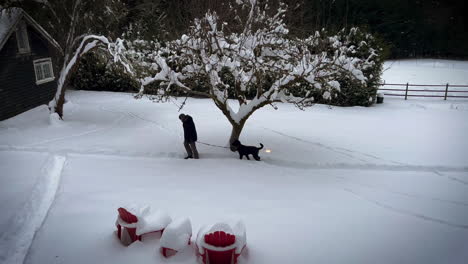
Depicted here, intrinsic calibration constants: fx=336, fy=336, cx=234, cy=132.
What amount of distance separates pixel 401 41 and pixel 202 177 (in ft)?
131

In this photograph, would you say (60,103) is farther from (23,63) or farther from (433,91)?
(433,91)

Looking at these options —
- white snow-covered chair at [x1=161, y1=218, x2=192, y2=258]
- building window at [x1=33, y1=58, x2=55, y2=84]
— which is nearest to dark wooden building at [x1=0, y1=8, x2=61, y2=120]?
building window at [x1=33, y1=58, x2=55, y2=84]

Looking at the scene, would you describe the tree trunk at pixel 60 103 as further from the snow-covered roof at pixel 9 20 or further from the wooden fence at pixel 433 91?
the wooden fence at pixel 433 91

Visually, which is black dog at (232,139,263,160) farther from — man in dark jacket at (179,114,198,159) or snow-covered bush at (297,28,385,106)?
snow-covered bush at (297,28,385,106)

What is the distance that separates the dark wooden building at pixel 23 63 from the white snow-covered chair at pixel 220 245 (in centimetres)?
1411

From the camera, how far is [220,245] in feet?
16.1

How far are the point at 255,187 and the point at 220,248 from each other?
139 inches

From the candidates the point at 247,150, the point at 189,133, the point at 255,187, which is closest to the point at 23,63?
the point at 189,133

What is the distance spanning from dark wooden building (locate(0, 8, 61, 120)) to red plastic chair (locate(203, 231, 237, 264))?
46.6ft

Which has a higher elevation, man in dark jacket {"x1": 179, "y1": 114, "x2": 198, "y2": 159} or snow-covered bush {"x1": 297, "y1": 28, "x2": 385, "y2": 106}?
snow-covered bush {"x1": 297, "y1": 28, "x2": 385, "y2": 106}

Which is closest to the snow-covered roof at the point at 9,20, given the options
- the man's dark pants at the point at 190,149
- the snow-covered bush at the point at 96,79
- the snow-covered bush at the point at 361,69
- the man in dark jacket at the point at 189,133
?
the snow-covered bush at the point at 96,79

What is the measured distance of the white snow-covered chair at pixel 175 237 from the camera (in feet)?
16.8

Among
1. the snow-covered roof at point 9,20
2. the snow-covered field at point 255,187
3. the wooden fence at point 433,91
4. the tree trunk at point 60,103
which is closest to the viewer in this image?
the snow-covered field at point 255,187

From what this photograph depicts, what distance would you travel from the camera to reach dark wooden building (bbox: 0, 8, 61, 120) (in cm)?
1517
